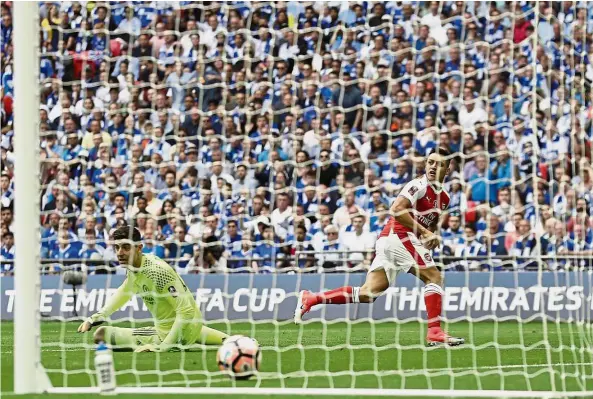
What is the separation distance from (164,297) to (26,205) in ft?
11.1

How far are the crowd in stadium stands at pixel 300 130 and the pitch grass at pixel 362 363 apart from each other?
176cm

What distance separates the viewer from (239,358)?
8.14m

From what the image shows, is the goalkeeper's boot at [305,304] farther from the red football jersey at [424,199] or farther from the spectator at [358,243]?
the spectator at [358,243]

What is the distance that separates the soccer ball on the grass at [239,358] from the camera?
320 inches

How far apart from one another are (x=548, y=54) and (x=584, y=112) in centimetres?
113

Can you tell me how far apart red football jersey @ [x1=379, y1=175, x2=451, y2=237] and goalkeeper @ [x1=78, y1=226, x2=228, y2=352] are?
83.9 inches

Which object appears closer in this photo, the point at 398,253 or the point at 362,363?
the point at 362,363

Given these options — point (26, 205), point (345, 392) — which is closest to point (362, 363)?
point (345, 392)

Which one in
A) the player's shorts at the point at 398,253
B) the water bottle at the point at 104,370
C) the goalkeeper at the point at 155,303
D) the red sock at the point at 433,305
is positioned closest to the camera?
the water bottle at the point at 104,370

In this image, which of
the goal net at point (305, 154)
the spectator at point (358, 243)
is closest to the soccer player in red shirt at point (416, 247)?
the goal net at point (305, 154)

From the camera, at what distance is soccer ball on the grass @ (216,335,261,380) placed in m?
8.13

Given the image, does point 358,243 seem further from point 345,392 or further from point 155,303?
point 345,392

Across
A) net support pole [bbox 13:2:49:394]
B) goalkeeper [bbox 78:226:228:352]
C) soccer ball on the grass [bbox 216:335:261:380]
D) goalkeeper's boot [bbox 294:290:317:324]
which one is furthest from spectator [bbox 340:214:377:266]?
net support pole [bbox 13:2:49:394]

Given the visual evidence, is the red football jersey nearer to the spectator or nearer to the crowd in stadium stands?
the crowd in stadium stands
